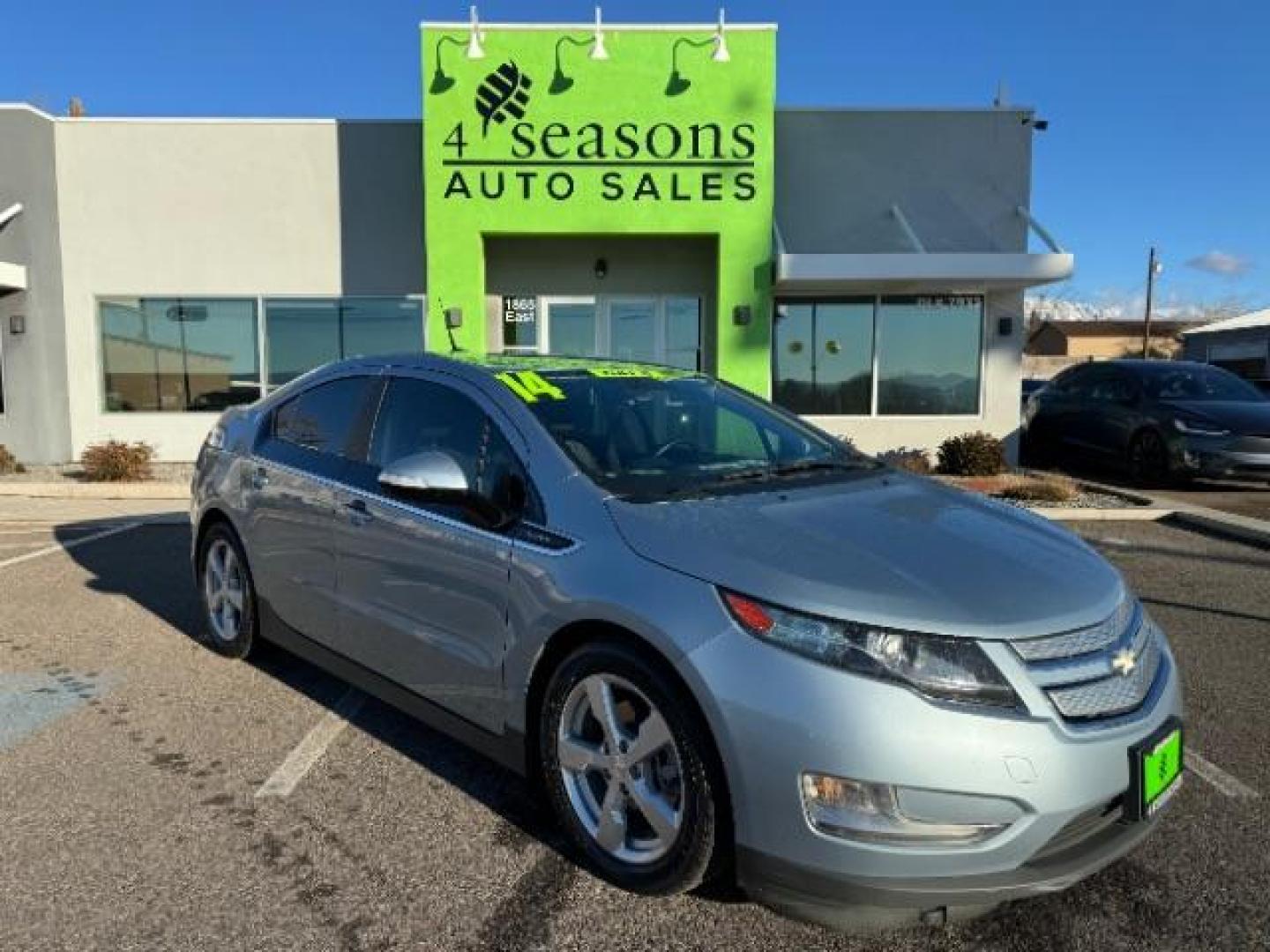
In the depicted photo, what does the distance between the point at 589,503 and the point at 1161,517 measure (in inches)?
348

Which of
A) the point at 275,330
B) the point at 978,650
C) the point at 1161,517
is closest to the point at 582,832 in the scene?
the point at 978,650

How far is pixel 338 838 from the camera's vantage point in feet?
10.5

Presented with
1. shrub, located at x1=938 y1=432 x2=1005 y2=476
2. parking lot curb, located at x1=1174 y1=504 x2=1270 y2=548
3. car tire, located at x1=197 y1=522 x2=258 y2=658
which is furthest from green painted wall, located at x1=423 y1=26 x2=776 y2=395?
car tire, located at x1=197 y1=522 x2=258 y2=658

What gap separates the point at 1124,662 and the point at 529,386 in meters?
2.19

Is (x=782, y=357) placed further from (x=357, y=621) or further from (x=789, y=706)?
(x=789, y=706)

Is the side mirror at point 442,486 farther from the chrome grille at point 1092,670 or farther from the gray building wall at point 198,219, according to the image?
the gray building wall at point 198,219

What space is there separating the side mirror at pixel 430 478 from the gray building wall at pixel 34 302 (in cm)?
1317

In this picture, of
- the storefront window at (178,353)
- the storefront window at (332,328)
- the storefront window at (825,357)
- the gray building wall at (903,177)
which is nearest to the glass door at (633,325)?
the storefront window at (825,357)

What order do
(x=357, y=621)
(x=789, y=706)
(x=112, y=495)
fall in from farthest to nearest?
(x=112, y=495) < (x=357, y=621) < (x=789, y=706)

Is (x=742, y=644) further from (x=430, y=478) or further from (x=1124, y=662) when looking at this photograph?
(x=430, y=478)

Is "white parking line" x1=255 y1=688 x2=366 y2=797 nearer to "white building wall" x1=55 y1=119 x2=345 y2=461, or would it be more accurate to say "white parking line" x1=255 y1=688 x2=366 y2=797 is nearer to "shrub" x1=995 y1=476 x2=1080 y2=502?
"shrub" x1=995 y1=476 x2=1080 y2=502

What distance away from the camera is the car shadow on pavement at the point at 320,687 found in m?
3.31

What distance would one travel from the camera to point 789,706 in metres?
2.40

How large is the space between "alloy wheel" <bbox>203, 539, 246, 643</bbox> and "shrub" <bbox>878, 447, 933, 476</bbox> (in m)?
9.03
